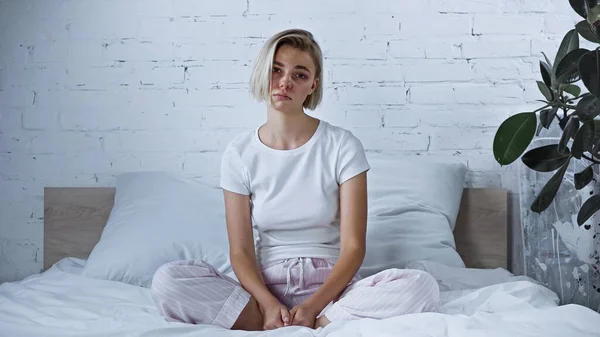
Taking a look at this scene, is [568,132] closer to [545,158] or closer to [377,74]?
[545,158]

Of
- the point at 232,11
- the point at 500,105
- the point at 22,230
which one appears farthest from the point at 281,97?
the point at 22,230

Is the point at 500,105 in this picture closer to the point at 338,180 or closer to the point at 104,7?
the point at 338,180

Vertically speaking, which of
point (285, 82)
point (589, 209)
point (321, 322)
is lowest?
point (321, 322)

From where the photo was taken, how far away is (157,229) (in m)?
2.45

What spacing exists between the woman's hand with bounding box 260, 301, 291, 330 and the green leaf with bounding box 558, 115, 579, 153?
32.3 inches

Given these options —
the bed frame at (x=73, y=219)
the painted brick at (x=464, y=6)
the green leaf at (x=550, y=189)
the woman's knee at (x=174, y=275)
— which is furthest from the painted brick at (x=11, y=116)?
the green leaf at (x=550, y=189)

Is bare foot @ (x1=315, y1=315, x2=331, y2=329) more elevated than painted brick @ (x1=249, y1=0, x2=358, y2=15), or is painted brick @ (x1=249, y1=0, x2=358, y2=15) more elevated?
painted brick @ (x1=249, y1=0, x2=358, y2=15)

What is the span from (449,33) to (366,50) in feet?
1.01

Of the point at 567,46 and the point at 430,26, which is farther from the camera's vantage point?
the point at 430,26

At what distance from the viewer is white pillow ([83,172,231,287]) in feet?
7.75

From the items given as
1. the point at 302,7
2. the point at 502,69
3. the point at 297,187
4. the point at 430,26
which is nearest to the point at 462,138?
the point at 502,69

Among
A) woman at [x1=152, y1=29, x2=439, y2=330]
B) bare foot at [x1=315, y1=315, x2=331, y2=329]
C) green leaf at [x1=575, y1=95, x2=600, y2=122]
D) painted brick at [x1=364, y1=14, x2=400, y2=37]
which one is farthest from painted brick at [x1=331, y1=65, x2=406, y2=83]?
bare foot at [x1=315, y1=315, x2=331, y2=329]

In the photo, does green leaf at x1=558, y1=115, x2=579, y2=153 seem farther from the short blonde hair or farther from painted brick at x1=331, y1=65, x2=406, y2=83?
painted brick at x1=331, y1=65, x2=406, y2=83

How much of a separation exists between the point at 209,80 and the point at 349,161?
3.17 feet
